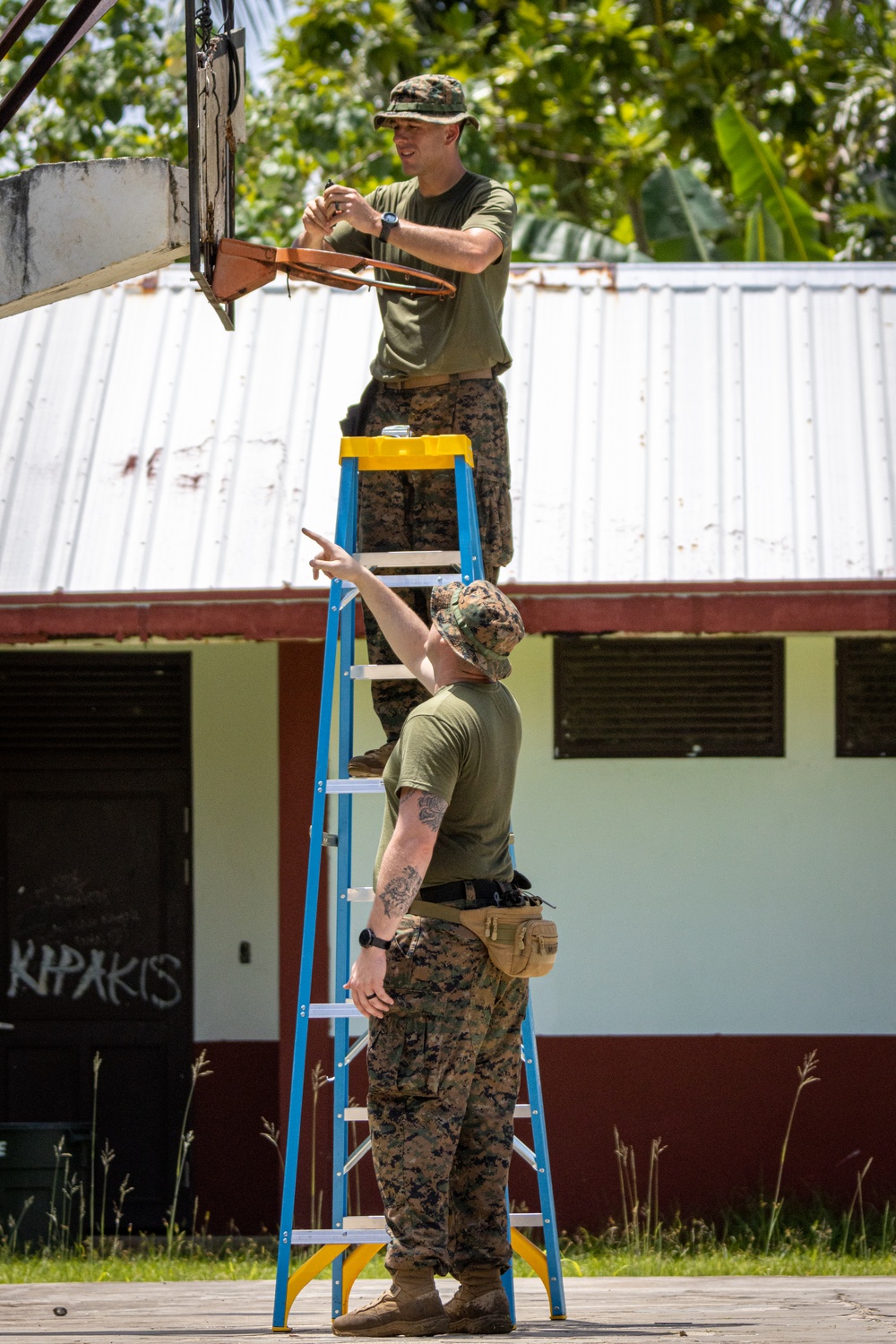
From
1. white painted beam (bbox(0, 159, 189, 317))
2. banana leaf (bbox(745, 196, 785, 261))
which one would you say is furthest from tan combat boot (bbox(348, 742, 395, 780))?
banana leaf (bbox(745, 196, 785, 261))

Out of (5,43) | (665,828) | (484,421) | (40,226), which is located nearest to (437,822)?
(484,421)

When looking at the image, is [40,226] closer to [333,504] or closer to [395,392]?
[395,392]

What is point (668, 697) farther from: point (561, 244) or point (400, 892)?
point (561, 244)

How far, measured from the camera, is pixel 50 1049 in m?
8.40

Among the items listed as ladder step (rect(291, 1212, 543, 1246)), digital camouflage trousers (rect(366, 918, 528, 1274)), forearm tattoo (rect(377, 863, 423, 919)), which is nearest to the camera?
forearm tattoo (rect(377, 863, 423, 919))

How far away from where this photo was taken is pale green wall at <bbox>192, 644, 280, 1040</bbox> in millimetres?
8328

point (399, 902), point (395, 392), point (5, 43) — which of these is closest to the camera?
point (399, 902)

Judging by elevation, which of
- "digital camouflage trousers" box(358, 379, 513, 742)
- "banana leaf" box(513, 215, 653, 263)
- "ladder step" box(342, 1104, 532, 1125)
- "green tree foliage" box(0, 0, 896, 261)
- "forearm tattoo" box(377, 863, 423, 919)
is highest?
"green tree foliage" box(0, 0, 896, 261)

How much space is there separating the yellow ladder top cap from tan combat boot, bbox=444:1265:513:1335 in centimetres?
221

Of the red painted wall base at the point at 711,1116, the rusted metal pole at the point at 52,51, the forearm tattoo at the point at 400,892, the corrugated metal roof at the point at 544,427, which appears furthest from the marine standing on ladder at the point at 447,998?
the red painted wall base at the point at 711,1116

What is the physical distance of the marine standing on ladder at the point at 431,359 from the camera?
4840 mm

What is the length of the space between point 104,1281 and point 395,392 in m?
3.60

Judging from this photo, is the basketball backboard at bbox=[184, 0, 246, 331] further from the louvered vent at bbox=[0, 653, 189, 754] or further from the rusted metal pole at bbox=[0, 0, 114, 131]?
the louvered vent at bbox=[0, 653, 189, 754]

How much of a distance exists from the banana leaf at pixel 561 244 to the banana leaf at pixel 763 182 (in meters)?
0.85
